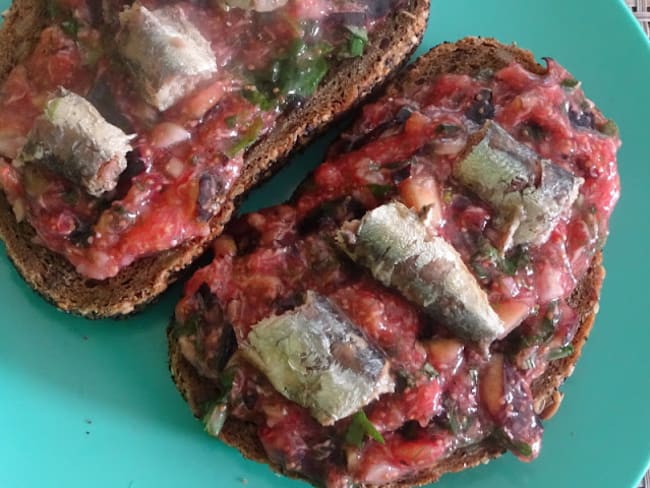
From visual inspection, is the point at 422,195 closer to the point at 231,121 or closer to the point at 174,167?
the point at 231,121

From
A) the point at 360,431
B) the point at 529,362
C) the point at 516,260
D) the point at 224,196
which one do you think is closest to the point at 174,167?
the point at 224,196

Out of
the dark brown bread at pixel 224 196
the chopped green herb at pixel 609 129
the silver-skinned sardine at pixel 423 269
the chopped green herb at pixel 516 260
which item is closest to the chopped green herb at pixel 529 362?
the silver-skinned sardine at pixel 423 269

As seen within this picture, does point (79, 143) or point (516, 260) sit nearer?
point (79, 143)

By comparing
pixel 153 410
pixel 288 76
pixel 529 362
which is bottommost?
pixel 153 410

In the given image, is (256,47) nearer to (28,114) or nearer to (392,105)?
(392,105)

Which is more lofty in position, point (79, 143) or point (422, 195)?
point (422, 195)

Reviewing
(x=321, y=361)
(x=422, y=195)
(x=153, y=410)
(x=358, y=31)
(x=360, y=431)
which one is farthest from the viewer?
(x=153, y=410)

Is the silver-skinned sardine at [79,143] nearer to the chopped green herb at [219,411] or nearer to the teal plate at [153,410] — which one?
the teal plate at [153,410]
